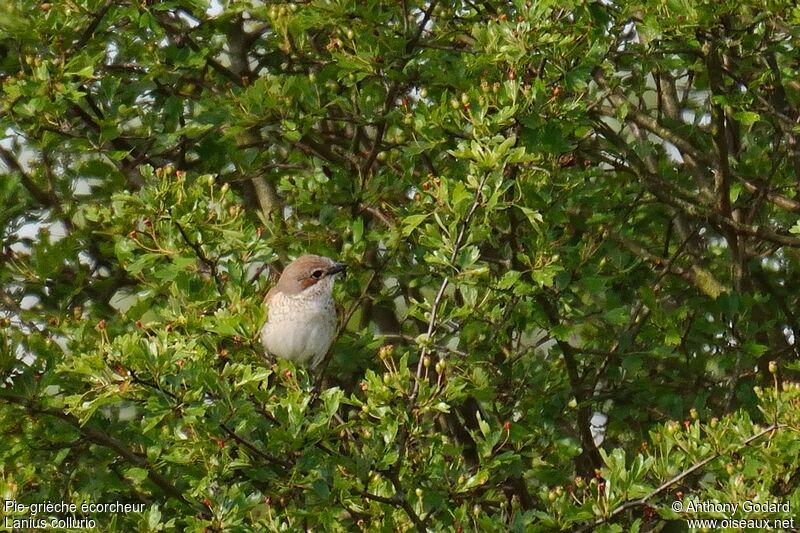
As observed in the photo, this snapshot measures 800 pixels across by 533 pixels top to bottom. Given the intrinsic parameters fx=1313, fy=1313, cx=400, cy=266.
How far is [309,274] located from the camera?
7.97m

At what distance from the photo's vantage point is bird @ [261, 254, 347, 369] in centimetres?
801

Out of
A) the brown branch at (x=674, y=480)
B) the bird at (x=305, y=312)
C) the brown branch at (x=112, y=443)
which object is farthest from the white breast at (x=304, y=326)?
the brown branch at (x=674, y=480)

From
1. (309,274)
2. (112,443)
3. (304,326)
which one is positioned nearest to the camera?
(112,443)

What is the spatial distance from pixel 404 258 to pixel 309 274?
0.62 metres

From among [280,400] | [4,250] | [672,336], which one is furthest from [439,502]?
[4,250]

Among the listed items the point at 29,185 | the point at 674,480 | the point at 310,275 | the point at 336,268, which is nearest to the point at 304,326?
the point at 310,275

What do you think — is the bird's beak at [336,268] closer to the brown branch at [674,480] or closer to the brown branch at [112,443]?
the brown branch at [112,443]

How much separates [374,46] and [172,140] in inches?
49.1

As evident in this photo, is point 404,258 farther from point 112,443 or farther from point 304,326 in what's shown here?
point 112,443

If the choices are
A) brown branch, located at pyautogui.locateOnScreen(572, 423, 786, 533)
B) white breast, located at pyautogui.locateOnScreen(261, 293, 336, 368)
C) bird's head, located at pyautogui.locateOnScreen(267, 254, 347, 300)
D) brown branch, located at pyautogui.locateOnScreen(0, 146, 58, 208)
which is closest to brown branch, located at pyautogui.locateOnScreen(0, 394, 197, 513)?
white breast, located at pyautogui.locateOnScreen(261, 293, 336, 368)

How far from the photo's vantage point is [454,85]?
717 cm

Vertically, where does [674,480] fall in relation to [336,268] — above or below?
below

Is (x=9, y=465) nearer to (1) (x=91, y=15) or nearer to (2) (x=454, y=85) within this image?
(1) (x=91, y=15)

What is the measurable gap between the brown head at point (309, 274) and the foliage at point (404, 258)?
0.16 meters
